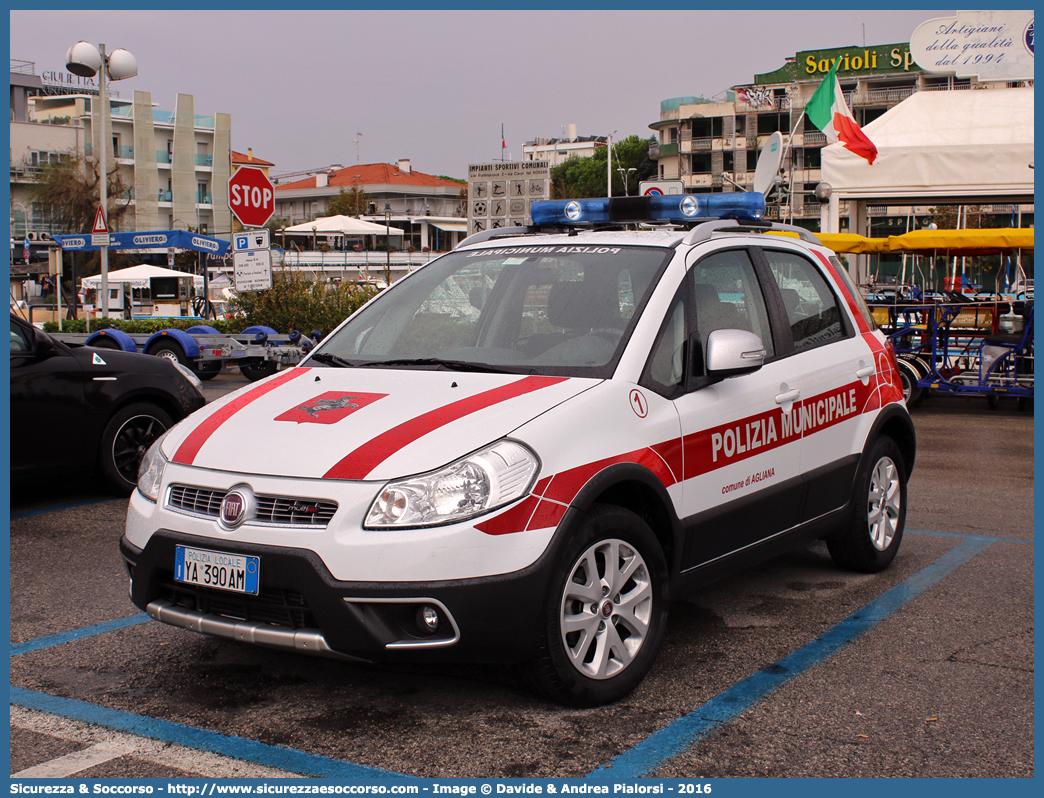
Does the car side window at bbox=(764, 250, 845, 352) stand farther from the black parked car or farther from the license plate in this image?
the black parked car

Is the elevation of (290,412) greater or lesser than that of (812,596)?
greater

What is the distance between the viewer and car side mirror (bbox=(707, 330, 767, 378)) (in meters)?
4.20

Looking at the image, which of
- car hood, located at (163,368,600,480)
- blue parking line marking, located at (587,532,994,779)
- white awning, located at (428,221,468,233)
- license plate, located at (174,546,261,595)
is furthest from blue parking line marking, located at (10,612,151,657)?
white awning, located at (428,221,468,233)

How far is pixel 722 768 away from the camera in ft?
10.9

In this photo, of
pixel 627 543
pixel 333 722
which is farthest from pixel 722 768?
pixel 333 722

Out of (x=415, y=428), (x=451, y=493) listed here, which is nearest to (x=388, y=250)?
(x=415, y=428)

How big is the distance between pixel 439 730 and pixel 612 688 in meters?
0.63

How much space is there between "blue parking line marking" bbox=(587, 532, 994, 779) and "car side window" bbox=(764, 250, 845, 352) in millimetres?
1271

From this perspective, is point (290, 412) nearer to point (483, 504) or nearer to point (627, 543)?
point (483, 504)

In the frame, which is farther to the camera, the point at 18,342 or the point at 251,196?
the point at 251,196

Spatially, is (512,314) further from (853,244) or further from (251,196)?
(251,196)

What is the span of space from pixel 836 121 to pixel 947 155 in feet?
5.83

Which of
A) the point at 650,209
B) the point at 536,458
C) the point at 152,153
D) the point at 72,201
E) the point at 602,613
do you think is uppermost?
the point at 152,153

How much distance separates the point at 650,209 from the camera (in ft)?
17.5
